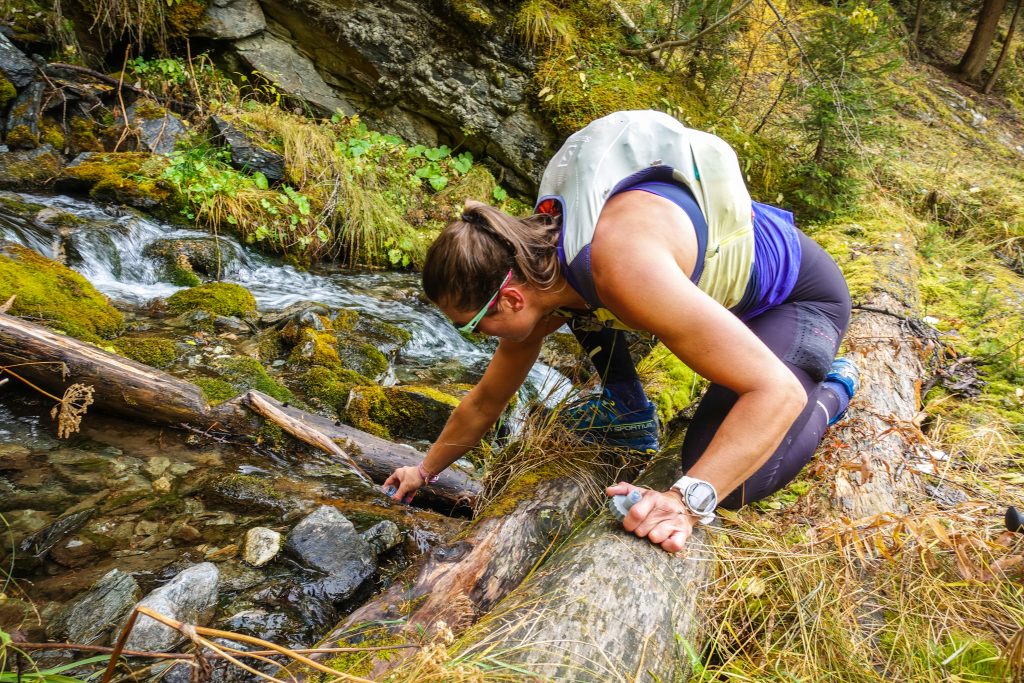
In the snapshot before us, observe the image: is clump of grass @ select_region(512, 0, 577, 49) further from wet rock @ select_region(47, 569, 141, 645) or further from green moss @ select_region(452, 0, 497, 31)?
wet rock @ select_region(47, 569, 141, 645)

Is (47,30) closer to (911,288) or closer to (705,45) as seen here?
(705,45)

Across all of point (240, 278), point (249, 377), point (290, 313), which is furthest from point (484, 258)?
point (240, 278)

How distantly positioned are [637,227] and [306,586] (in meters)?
1.82

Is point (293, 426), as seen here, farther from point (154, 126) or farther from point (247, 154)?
point (154, 126)

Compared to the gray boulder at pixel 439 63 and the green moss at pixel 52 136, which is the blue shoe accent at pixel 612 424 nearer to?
the gray boulder at pixel 439 63

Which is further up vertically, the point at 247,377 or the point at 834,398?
the point at 834,398

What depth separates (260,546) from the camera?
7.96 ft

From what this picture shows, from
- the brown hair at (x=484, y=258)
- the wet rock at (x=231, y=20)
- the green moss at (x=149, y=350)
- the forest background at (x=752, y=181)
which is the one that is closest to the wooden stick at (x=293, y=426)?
→ the green moss at (x=149, y=350)

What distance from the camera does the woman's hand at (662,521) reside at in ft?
5.24

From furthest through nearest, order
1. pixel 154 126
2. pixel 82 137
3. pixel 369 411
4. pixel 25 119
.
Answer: pixel 154 126 < pixel 82 137 < pixel 25 119 < pixel 369 411

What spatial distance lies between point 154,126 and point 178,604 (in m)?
5.72

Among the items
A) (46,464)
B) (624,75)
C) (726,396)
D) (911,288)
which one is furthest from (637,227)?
(624,75)

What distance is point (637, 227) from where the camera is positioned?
1641 mm

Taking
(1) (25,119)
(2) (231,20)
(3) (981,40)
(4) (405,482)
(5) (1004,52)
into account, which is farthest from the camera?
(3) (981,40)
